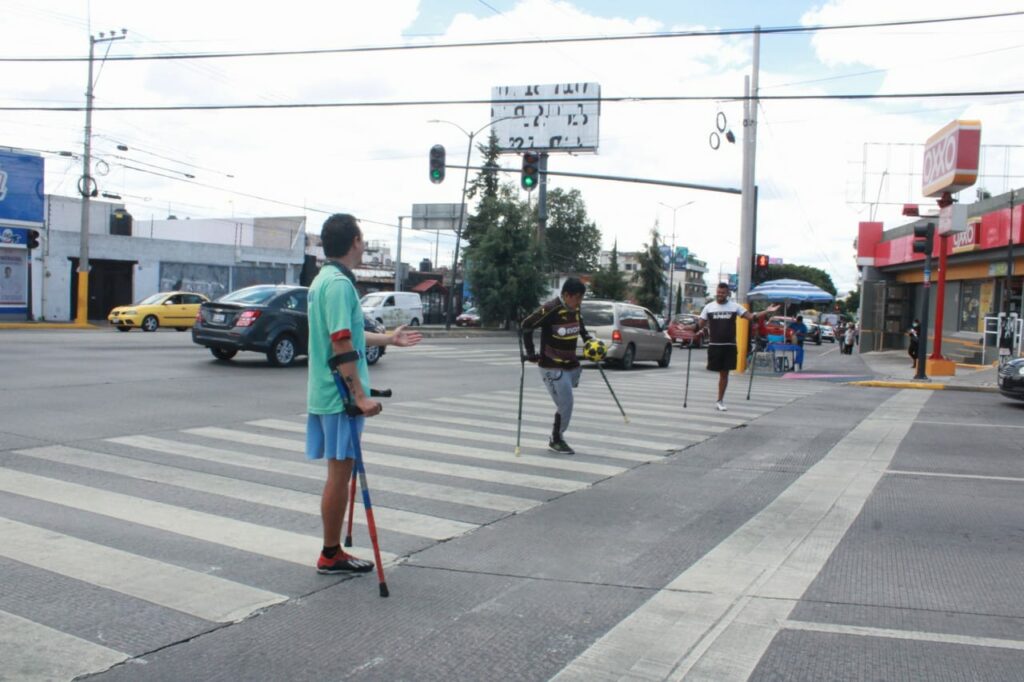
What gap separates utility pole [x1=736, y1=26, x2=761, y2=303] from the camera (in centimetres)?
2202

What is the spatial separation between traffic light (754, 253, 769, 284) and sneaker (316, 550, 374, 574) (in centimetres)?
2088

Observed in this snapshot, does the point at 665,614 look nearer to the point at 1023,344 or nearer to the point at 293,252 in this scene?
the point at 1023,344

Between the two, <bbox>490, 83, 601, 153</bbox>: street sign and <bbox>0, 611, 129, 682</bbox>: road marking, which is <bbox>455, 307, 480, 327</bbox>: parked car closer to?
<bbox>490, 83, 601, 153</bbox>: street sign

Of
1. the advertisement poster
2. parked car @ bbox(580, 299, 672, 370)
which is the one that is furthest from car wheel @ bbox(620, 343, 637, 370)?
the advertisement poster

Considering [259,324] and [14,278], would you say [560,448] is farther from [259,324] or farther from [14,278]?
[14,278]

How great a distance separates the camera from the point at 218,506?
6.29 meters

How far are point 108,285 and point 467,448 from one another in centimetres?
4025

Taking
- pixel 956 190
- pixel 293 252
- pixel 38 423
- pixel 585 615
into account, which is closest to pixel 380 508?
pixel 585 615

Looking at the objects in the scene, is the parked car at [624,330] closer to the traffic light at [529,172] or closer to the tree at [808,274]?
the traffic light at [529,172]

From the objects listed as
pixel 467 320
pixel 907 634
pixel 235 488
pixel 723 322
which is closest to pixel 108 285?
pixel 467 320

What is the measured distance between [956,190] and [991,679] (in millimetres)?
20493

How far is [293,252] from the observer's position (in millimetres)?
53031

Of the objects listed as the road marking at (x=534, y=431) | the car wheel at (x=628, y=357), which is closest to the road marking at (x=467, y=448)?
the road marking at (x=534, y=431)

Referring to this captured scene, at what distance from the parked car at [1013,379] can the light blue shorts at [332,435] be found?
43.2ft
